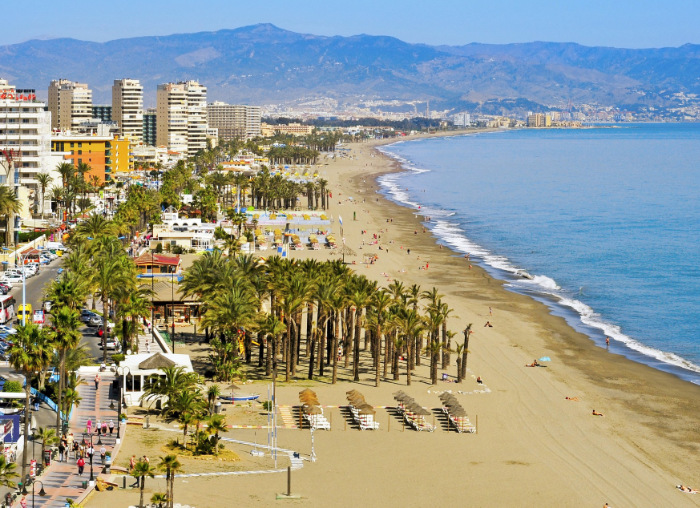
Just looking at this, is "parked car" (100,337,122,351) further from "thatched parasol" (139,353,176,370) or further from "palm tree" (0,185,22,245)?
"palm tree" (0,185,22,245)

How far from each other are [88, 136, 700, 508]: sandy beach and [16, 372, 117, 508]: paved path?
0.99 metres

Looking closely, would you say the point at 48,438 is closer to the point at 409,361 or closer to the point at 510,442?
the point at 510,442

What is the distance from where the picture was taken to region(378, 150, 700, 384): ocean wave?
64625mm

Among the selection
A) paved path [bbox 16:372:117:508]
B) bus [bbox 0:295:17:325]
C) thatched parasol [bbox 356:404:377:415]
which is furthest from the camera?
bus [bbox 0:295:17:325]

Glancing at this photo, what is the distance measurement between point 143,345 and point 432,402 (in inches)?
624

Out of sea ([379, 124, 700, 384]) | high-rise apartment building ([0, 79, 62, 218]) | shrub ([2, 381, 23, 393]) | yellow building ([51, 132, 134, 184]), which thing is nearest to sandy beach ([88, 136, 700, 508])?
sea ([379, 124, 700, 384])

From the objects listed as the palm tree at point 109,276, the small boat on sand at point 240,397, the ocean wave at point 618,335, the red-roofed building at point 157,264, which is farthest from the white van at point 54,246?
the small boat on sand at point 240,397

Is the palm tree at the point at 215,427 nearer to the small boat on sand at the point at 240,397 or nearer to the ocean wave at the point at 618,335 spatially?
the small boat on sand at the point at 240,397

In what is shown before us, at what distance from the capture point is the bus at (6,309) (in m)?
55.9

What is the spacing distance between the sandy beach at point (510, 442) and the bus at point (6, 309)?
1084 centimetres

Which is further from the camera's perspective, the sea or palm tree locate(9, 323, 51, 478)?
the sea

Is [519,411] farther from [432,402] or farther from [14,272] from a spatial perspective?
[14,272]

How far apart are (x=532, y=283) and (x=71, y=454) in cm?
5821

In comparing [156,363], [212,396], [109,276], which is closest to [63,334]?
[156,363]
